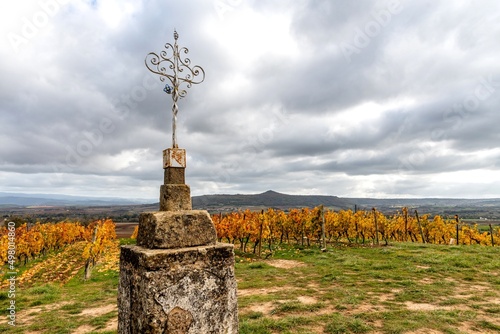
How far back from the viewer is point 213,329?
3.38 m

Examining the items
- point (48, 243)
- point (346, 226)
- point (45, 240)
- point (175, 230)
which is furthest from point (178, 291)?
point (48, 243)

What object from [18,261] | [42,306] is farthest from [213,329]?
[18,261]

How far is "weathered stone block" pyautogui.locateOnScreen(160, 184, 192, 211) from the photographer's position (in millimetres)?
3836

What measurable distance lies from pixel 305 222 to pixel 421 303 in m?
21.7

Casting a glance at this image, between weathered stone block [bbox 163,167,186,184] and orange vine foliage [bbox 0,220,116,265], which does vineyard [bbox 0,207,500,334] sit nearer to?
orange vine foliage [bbox 0,220,116,265]

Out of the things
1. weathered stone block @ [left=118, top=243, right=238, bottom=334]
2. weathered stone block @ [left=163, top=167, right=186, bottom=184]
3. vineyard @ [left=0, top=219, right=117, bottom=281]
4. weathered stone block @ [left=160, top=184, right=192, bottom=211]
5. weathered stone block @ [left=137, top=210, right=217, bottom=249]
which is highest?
weathered stone block @ [left=163, top=167, right=186, bottom=184]

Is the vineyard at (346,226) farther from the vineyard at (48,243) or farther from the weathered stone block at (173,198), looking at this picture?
the weathered stone block at (173,198)

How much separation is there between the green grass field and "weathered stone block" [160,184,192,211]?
172 inches

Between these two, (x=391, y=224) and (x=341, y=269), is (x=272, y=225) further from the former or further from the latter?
(x=341, y=269)

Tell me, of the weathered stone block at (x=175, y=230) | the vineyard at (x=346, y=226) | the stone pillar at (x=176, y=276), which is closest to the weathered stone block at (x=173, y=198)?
the stone pillar at (x=176, y=276)

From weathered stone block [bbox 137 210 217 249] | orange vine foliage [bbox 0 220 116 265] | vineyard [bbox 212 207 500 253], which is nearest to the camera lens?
weathered stone block [bbox 137 210 217 249]

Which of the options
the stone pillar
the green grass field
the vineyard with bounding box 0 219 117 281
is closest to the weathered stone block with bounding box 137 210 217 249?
the stone pillar

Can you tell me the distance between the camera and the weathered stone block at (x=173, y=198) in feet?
12.6

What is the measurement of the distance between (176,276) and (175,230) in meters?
0.55
